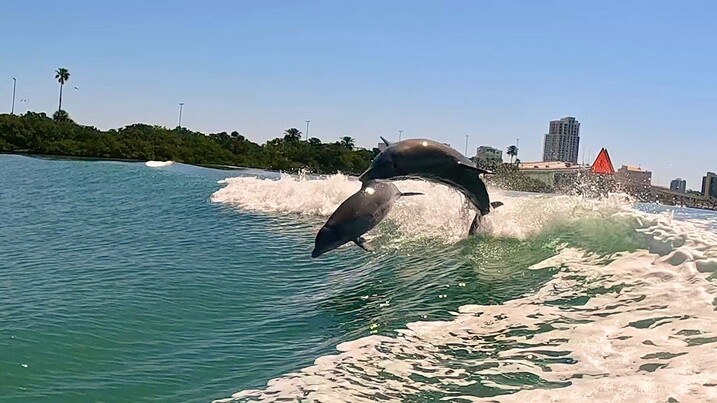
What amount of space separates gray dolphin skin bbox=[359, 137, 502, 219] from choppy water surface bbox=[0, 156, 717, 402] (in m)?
1.20

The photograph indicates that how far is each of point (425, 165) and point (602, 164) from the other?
928cm


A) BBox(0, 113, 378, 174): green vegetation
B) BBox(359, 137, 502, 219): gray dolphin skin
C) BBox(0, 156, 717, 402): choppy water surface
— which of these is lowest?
BBox(0, 156, 717, 402): choppy water surface

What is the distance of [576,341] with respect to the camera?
5.63 m

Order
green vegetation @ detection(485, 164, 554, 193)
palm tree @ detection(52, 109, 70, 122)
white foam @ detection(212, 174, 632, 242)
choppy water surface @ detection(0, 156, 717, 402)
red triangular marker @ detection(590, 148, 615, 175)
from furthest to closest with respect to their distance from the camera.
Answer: palm tree @ detection(52, 109, 70, 122)
green vegetation @ detection(485, 164, 554, 193)
red triangular marker @ detection(590, 148, 615, 175)
white foam @ detection(212, 174, 632, 242)
choppy water surface @ detection(0, 156, 717, 402)

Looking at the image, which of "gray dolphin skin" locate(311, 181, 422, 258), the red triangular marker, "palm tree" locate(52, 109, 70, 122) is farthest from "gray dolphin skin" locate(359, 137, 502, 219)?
"palm tree" locate(52, 109, 70, 122)

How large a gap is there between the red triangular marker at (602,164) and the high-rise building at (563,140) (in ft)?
114

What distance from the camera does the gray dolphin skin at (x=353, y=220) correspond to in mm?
8320

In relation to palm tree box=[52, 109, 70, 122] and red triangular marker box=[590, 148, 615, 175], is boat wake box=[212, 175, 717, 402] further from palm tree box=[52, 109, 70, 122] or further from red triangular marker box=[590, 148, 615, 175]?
palm tree box=[52, 109, 70, 122]

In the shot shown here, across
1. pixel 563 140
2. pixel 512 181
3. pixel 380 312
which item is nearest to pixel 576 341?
pixel 380 312

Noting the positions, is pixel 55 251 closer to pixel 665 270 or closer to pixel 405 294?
pixel 405 294

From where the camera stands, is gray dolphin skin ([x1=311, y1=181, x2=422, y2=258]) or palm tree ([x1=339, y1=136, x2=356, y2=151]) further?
palm tree ([x1=339, y1=136, x2=356, y2=151])

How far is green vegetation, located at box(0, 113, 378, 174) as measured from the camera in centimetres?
7850

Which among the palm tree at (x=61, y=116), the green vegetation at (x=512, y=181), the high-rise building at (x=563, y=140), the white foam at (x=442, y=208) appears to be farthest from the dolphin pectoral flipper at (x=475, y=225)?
the palm tree at (x=61, y=116)

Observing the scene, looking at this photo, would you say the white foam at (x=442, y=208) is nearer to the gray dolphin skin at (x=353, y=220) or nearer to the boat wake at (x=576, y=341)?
the boat wake at (x=576, y=341)
